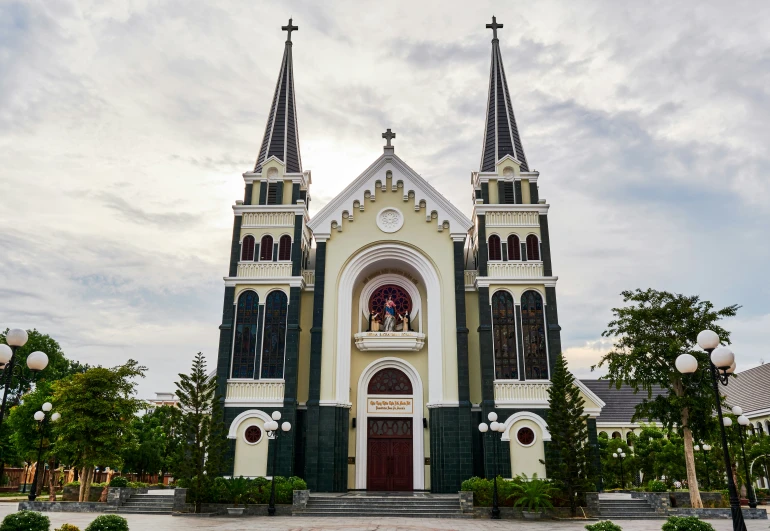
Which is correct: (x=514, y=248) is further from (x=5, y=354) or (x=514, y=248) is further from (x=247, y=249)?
(x=5, y=354)

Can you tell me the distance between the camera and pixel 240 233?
1256 inches

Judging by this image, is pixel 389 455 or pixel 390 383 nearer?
pixel 389 455

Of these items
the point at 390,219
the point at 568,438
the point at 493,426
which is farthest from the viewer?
the point at 390,219

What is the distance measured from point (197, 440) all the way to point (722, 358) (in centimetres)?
1916

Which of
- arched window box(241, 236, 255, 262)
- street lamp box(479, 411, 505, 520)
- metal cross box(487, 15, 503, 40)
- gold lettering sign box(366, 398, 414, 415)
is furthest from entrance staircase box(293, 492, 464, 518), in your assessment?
metal cross box(487, 15, 503, 40)

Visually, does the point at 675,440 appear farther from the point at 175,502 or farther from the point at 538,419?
the point at 175,502

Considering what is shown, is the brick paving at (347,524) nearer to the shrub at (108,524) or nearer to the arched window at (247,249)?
the shrub at (108,524)

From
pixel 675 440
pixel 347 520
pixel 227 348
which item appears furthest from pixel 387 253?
pixel 675 440

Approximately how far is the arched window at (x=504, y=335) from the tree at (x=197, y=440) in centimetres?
1343

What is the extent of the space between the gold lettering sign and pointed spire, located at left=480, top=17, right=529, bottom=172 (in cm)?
1390

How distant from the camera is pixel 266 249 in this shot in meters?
31.7

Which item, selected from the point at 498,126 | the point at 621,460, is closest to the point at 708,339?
the point at 498,126

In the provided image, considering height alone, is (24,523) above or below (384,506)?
above

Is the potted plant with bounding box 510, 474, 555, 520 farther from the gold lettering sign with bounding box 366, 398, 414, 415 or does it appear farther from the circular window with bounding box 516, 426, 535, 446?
the gold lettering sign with bounding box 366, 398, 414, 415
